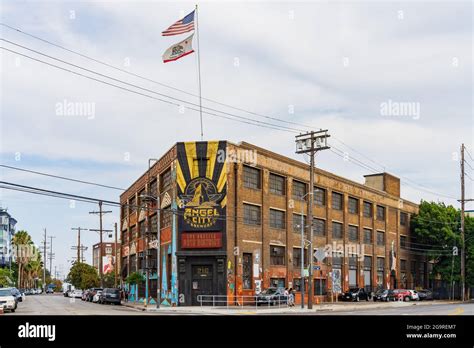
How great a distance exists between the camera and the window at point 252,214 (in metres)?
49.9

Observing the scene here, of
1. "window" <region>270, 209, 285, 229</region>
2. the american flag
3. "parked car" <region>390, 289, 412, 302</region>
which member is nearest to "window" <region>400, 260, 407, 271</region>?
"parked car" <region>390, 289, 412, 302</region>

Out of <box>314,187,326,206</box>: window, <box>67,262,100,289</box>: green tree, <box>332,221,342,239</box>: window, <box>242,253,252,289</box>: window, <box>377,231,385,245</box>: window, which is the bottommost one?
<box>67,262,100,289</box>: green tree

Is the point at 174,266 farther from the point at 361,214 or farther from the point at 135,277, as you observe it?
the point at 361,214

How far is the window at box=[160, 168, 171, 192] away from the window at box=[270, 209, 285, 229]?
9407mm

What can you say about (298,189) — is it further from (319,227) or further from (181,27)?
(181,27)

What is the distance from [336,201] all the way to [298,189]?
8.29 metres

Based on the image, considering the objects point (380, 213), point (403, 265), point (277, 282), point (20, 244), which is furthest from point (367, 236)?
point (20, 244)

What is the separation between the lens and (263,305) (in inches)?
1875

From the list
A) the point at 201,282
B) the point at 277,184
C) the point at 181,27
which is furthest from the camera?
the point at 277,184

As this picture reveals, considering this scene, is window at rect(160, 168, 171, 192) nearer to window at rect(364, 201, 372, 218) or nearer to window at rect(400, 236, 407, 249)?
window at rect(364, 201, 372, 218)

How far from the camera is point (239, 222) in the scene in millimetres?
48344

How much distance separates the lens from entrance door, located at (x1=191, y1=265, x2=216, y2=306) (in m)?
47.1

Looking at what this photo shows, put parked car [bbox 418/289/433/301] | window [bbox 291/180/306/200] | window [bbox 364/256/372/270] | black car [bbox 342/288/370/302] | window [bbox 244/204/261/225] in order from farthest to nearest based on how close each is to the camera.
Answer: window [bbox 364/256/372/270] < parked car [bbox 418/289/433/301] < black car [bbox 342/288/370/302] < window [bbox 291/180/306/200] < window [bbox 244/204/261/225]
